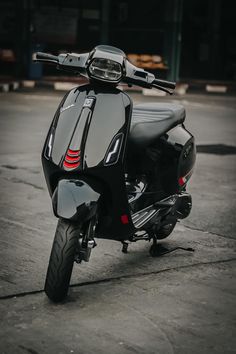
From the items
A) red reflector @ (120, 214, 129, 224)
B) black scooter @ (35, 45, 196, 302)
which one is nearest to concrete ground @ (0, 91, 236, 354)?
black scooter @ (35, 45, 196, 302)

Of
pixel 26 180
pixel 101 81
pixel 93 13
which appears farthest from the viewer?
pixel 93 13

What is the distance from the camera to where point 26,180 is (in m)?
8.39

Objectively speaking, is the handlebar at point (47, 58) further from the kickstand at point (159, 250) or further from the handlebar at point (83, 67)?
the kickstand at point (159, 250)

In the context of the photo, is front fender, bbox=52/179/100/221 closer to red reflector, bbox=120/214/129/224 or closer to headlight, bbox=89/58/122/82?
red reflector, bbox=120/214/129/224

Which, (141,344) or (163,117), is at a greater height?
(163,117)

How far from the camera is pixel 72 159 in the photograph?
15.6 ft

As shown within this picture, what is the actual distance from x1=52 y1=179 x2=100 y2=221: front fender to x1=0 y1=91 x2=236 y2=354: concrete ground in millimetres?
492

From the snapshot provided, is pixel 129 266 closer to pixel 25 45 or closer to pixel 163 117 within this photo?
pixel 163 117

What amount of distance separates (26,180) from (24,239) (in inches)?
95.5

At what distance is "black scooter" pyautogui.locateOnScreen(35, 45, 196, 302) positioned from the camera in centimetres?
459

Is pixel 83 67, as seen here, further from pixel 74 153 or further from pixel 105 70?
pixel 74 153

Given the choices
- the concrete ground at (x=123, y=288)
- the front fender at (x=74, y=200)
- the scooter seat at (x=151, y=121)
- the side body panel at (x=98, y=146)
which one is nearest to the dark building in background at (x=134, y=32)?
the concrete ground at (x=123, y=288)

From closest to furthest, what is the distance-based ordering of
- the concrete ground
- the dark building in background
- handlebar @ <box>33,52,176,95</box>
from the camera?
the concrete ground → handlebar @ <box>33,52,176,95</box> → the dark building in background

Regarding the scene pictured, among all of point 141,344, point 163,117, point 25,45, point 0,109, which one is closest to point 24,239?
point 163,117
